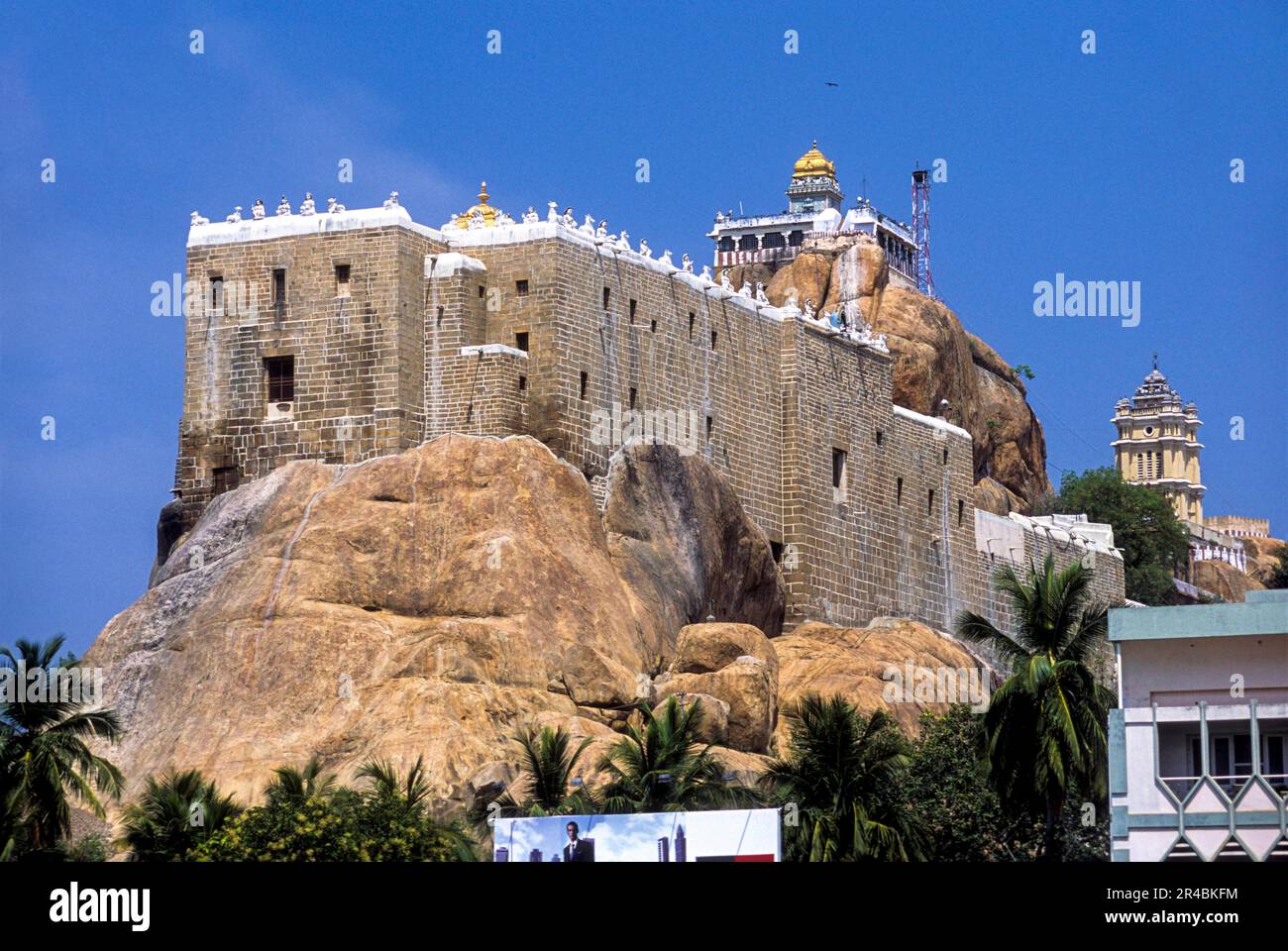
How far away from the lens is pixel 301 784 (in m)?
64.4

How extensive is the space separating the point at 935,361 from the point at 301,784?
57.1 metres

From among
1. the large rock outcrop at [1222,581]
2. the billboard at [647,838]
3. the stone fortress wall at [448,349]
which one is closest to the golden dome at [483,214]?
the stone fortress wall at [448,349]

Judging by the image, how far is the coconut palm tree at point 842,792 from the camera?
2350 inches

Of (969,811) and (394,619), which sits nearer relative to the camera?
(969,811)

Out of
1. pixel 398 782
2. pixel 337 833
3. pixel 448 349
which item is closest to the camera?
pixel 337 833

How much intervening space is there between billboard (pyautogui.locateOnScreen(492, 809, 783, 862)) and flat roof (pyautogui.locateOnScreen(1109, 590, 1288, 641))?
7.58 meters

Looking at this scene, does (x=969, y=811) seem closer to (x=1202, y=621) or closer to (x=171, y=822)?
(x=1202, y=621)

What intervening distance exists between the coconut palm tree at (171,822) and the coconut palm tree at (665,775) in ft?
28.1

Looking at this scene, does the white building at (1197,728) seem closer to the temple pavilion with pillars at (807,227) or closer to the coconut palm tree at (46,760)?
the coconut palm tree at (46,760)

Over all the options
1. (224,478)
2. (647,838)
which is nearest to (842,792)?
(647,838)

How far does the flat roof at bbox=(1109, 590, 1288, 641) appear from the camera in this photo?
5275cm
